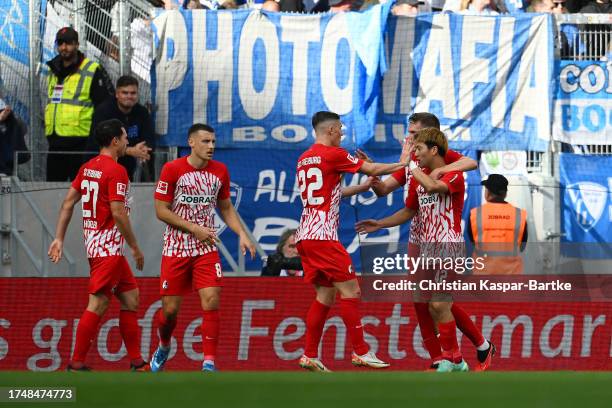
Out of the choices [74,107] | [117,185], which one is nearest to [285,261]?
[117,185]

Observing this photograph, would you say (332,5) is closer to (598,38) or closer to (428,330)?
(598,38)

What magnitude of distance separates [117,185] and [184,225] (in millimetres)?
774

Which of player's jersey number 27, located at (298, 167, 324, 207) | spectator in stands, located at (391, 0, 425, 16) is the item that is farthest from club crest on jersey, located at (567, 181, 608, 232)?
player's jersey number 27, located at (298, 167, 324, 207)

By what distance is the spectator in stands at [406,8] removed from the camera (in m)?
15.8

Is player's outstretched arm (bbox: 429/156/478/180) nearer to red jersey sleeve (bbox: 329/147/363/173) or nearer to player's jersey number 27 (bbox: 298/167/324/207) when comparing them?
red jersey sleeve (bbox: 329/147/363/173)

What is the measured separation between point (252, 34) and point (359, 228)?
5069 millimetres

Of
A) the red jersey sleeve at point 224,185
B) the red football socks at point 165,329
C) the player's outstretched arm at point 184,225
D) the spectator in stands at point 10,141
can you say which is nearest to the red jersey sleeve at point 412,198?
the red jersey sleeve at point 224,185

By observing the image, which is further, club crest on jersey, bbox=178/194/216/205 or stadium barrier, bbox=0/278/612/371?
stadium barrier, bbox=0/278/612/371

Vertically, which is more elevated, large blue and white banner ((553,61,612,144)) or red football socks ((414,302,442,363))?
large blue and white banner ((553,61,612,144))

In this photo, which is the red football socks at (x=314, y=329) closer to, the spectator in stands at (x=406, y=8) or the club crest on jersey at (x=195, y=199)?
the club crest on jersey at (x=195, y=199)

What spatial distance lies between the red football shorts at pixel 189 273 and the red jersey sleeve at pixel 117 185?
0.67 metres

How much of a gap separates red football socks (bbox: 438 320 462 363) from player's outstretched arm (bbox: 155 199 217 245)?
2.07 metres

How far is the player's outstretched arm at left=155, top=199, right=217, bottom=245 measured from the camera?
36.0ft

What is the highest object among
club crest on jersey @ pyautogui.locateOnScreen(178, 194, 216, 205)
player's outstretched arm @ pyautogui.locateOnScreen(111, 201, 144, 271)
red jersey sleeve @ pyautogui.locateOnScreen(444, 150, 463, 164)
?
red jersey sleeve @ pyautogui.locateOnScreen(444, 150, 463, 164)
